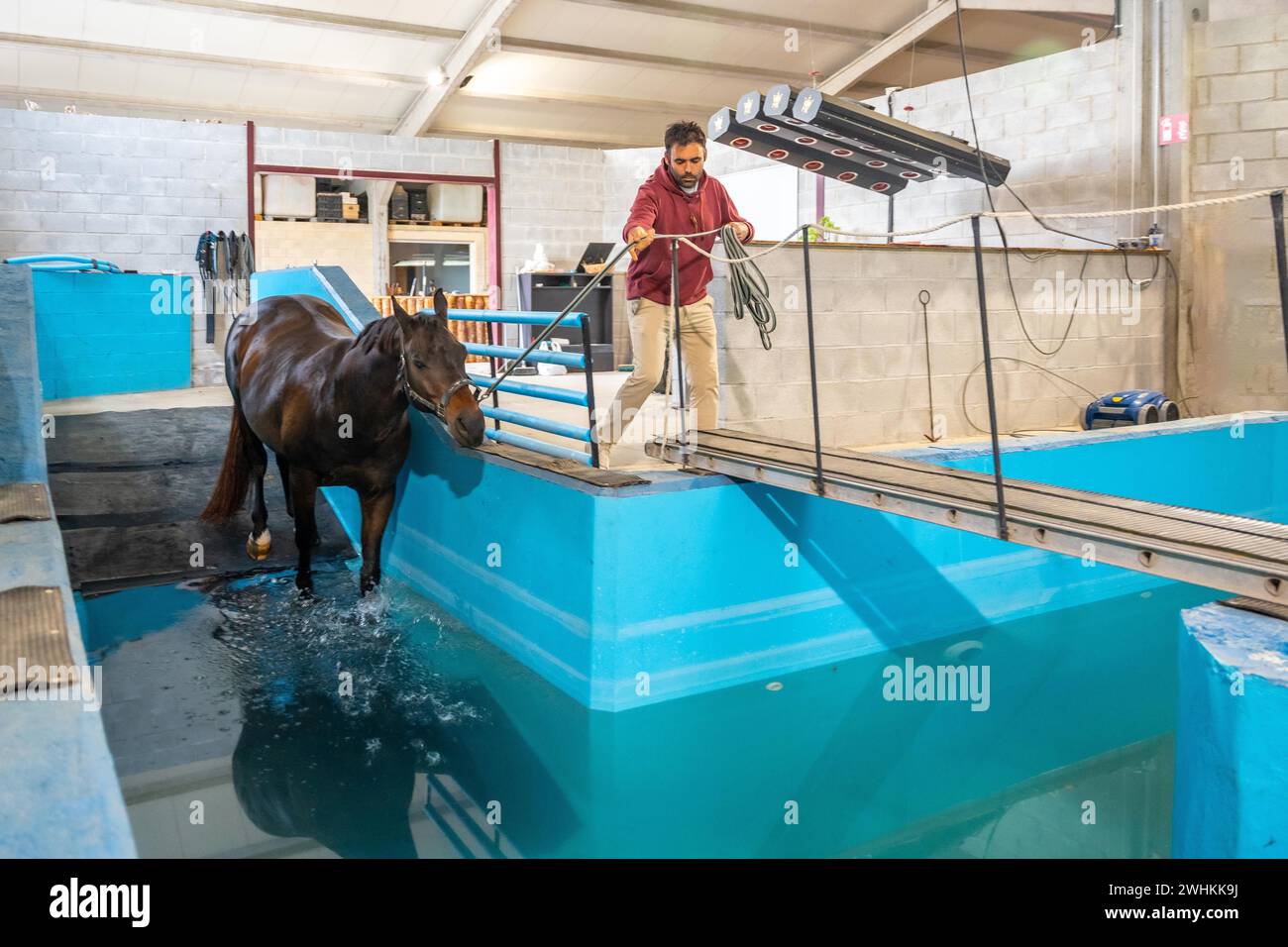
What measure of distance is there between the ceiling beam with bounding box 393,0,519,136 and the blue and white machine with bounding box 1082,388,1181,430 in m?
6.71

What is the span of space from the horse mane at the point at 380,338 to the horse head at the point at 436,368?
0.27 feet

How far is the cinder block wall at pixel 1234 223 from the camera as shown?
6.83m

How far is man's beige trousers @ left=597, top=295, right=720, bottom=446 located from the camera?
170 inches

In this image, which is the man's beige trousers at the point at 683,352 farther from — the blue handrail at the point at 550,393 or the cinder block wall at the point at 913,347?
the cinder block wall at the point at 913,347

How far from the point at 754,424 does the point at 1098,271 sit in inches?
112

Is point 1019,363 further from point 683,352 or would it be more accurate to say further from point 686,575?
point 686,575

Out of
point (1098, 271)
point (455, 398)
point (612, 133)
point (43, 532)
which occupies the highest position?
point (612, 133)

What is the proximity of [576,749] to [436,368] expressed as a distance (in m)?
1.50

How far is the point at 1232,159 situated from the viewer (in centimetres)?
694

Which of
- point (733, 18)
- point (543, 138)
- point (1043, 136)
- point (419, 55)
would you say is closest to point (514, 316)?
point (1043, 136)

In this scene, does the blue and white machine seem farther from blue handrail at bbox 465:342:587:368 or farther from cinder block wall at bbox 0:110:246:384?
cinder block wall at bbox 0:110:246:384

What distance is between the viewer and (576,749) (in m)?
3.39
